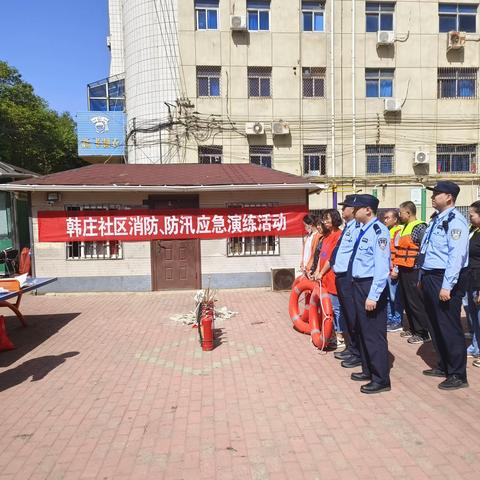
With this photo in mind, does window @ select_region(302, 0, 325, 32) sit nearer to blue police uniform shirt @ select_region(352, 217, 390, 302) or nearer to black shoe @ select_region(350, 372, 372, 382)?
blue police uniform shirt @ select_region(352, 217, 390, 302)

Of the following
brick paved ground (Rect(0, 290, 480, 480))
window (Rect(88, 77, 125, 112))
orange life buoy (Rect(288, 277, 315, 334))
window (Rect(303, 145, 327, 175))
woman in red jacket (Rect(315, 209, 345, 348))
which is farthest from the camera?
window (Rect(88, 77, 125, 112))

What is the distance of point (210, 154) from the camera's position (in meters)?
18.2

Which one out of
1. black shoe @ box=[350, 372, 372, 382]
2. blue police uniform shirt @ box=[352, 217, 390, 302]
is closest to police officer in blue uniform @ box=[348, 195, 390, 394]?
blue police uniform shirt @ box=[352, 217, 390, 302]

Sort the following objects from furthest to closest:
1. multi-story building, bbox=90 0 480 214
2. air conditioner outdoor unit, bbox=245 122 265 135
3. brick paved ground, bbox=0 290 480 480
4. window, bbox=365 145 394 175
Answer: window, bbox=365 145 394 175 → multi-story building, bbox=90 0 480 214 → air conditioner outdoor unit, bbox=245 122 265 135 → brick paved ground, bbox=0 290 480 480

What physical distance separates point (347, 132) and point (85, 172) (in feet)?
39.3

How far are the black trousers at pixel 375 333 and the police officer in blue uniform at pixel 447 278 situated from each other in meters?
0.54

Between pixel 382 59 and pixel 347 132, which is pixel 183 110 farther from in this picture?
pixel 382 59

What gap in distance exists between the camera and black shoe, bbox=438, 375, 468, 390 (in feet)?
13.9

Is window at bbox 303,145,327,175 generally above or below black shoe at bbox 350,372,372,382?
above

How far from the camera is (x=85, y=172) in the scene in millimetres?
10742

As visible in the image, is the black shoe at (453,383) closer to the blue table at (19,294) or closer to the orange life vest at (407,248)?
the orange life vest at (407,248)

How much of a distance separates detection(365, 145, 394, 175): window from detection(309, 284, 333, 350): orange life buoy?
14016 millimetres

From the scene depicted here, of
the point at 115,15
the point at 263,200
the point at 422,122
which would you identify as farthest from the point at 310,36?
the point at 115,15

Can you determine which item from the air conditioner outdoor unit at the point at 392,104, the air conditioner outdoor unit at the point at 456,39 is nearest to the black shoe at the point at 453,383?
the air conditioner outdoor unit at the point at 392,104
